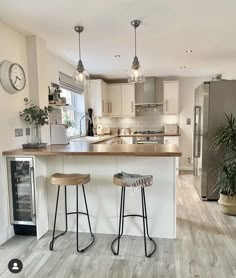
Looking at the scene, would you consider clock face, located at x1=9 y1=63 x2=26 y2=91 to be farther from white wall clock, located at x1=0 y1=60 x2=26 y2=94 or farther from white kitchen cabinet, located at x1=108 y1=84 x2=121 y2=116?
white kitchen cabinet, located at x1=108 y1=84 x2=121 y2=116

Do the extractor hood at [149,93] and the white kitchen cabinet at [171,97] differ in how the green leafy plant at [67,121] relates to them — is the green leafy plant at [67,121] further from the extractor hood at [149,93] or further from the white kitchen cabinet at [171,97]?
the white kitchen cabinet at [171,97]

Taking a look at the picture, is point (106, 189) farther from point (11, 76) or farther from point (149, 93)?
point (149, 93)

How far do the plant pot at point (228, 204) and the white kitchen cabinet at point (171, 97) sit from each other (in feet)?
9.67

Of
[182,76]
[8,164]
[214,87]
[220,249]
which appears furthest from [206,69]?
[8,164]

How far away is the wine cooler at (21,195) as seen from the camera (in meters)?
2.61

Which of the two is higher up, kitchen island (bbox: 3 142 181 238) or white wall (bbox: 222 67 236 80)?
white wall (bbox: 222 67 236 80)

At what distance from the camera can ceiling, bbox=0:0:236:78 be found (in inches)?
86.2

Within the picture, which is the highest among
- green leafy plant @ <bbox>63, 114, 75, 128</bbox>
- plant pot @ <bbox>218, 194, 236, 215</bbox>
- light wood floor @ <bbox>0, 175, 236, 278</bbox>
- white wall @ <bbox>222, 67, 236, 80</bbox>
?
white wall @ <bbox>222, 67, 236, 80</bbox>

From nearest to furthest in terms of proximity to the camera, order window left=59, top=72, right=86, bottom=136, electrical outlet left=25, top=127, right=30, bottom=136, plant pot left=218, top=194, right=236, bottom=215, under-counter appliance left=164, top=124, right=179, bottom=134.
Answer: electrical outlet left=25, top=127, right=30, bottom=136 → plant pot left=218, top=194, right=236, bottom=215 → window left=59, top=72, right=86, bottom=136 → under-counter appliance left=164, top=124, right=179, bottom=134

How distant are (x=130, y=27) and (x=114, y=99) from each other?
326 centimetres

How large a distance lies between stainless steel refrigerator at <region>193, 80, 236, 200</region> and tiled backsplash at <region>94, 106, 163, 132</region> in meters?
2.32

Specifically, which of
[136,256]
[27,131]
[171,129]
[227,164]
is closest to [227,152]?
[227,164]

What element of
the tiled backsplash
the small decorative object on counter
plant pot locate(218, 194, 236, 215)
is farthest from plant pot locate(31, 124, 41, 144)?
the tiled backsplash

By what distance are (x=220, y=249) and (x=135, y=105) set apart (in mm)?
4158
